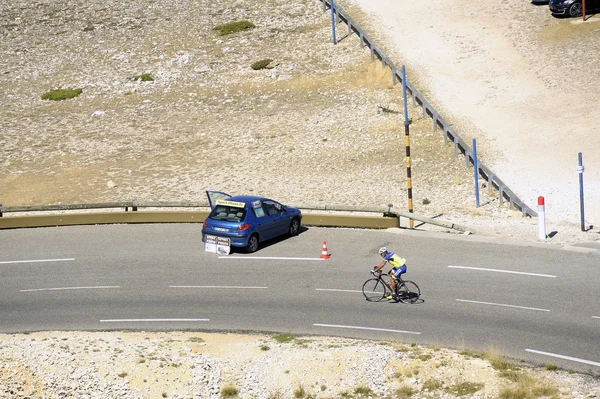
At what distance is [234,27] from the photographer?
50.9 meters

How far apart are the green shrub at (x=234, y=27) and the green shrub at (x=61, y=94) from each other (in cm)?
904

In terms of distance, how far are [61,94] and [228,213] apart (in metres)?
23.7

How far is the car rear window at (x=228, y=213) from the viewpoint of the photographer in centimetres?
2575

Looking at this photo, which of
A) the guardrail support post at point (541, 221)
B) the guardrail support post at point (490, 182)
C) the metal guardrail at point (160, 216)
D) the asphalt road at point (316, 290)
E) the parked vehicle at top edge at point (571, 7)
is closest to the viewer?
the asphalt road at point (316, 290)

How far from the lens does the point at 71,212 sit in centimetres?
3262

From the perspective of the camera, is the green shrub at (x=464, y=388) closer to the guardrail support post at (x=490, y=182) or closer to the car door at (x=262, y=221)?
the car door at (x=262, y=221)

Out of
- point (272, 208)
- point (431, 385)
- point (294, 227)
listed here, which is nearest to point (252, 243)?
point (272, 208)

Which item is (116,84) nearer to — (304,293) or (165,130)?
(165,130)

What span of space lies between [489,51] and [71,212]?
22.8 meters

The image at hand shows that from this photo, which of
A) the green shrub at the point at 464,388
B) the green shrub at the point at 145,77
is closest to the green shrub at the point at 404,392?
the green shrub at the point at 464,388

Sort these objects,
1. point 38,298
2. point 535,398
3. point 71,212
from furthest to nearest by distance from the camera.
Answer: point 71,212
point 38,298
point 535,398

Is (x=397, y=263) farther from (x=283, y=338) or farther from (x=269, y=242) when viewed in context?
(x=269, y=242)

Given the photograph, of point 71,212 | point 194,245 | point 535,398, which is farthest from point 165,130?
point 535,398

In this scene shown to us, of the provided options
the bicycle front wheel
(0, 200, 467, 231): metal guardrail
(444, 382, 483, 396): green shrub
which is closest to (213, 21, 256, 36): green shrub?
(0, 200, 467, 231): metal guardrail
